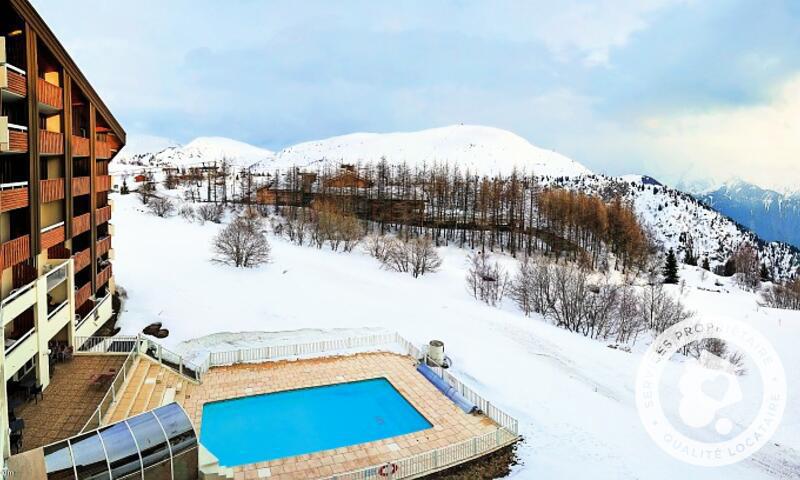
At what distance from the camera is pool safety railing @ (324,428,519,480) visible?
1238cm

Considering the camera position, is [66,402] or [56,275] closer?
[66,402]

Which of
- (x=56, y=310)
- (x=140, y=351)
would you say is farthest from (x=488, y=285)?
(x=56, y=310)

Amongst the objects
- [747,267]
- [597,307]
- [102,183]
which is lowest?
[747,267]

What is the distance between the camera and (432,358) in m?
20.5

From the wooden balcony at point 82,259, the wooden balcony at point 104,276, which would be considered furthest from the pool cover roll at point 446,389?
the wooden balcony at point 104,276

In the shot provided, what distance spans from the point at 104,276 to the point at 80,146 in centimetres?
655

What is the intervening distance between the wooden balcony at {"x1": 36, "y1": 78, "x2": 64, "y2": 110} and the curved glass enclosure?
1275 cm

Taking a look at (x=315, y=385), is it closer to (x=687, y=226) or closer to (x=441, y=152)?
(x=687, y=226)

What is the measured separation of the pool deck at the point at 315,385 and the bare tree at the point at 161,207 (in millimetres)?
Result: 41860

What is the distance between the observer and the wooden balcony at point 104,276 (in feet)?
71.5

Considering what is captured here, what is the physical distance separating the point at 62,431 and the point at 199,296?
48.7 ft

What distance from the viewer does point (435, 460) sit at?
13.2 meters

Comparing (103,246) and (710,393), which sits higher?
(103,246)

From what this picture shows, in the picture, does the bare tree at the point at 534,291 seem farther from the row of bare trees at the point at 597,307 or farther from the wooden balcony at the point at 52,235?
the wooden balcony at the point at 52,235
